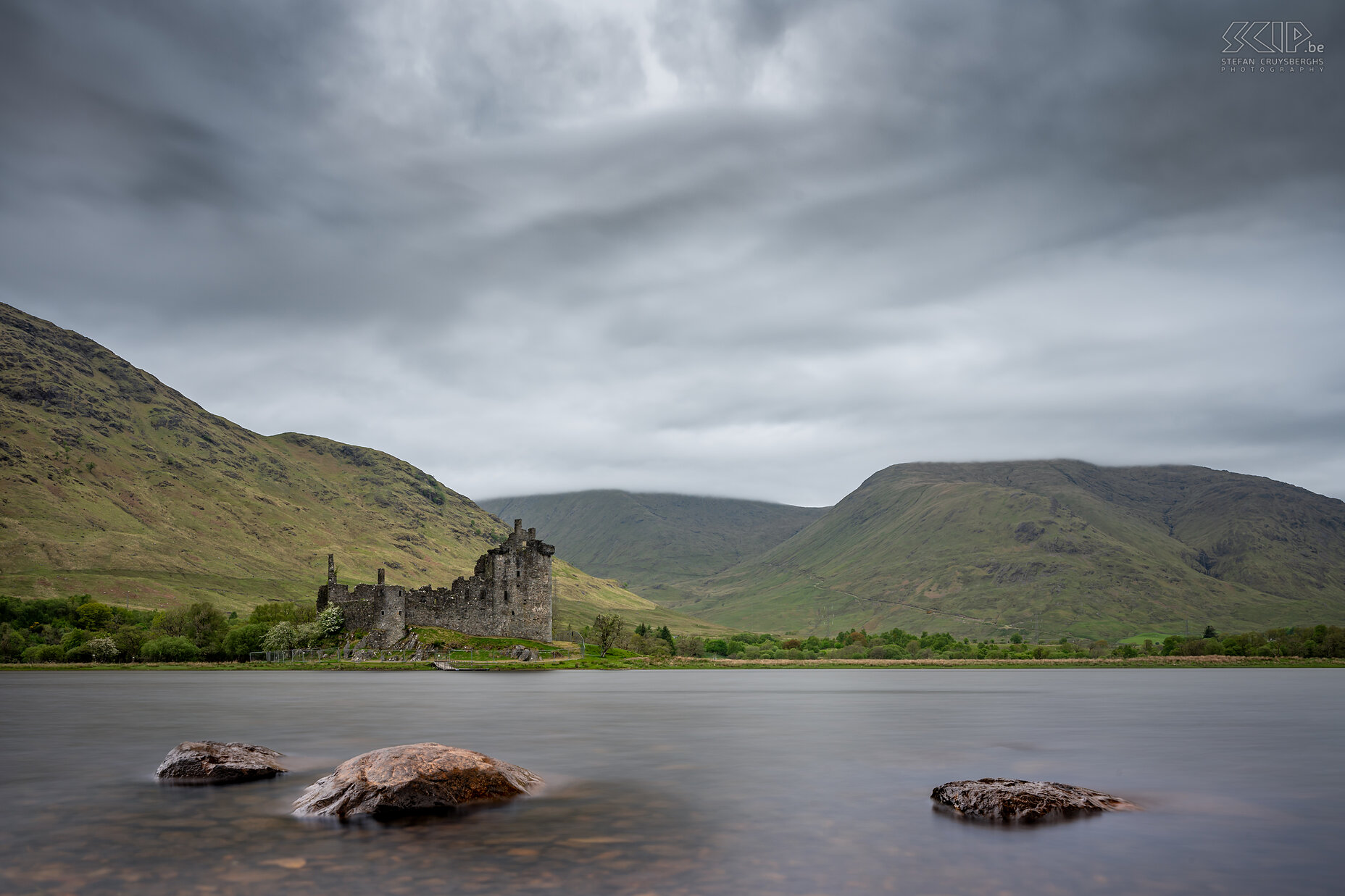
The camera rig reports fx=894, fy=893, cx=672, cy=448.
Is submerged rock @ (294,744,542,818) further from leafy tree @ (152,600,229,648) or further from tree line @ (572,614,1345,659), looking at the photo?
tree line @ (572,614,1345,659)

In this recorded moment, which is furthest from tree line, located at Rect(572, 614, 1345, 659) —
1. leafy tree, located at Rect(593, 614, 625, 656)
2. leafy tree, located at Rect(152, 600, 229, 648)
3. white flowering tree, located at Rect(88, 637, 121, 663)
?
white flowering tree, located at Rect(88, 637, 121, 663)

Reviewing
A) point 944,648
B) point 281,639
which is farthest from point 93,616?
point 944,648

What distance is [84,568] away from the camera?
177250 mm

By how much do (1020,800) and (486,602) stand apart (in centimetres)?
7684

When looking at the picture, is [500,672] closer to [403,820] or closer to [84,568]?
[403,820]

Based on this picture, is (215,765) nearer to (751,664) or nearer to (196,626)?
(196,626)

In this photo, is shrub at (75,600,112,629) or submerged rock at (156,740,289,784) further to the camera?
shrub at (75,600,112,629)

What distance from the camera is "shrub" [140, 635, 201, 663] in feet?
288

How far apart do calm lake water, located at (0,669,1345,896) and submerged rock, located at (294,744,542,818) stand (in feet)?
1.80

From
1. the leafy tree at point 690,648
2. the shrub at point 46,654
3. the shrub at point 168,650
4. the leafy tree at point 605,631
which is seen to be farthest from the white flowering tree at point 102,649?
the leafy tree at point 690,648

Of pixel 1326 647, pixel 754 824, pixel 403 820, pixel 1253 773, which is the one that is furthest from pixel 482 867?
pixel 1326 647

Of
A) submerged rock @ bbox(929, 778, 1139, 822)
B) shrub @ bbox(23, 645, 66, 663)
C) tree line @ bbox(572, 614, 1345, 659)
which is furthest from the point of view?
tree line @ bbox(572, 614, 1345, 659)

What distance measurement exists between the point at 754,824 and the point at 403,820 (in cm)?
559

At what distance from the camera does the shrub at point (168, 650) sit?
288 ft
